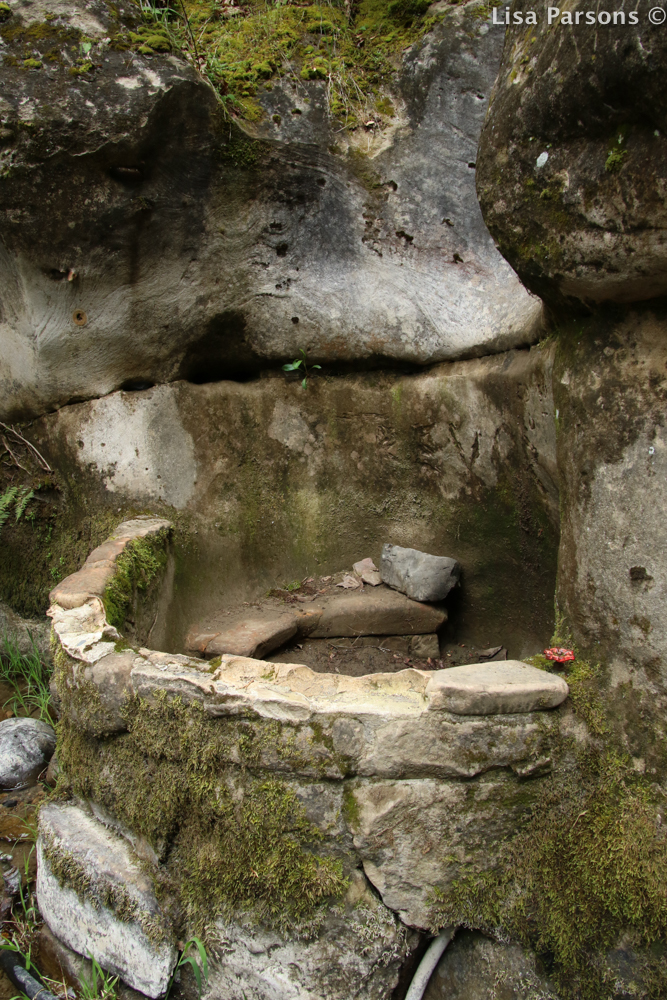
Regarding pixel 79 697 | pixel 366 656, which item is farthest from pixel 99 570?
pixel 366 656

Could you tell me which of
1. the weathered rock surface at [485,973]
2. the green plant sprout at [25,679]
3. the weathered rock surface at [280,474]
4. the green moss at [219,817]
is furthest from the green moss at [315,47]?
the weathered rock surface at [485,973]

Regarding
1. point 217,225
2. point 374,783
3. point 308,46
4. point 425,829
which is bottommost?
point 425,829

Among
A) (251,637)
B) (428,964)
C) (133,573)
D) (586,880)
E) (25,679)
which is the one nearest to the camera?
(586,880)

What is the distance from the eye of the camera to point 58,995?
242cm

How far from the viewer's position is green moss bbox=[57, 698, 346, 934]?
2125 millimetres

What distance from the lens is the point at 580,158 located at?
82.3 inches

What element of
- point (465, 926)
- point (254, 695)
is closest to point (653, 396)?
point (254, 695)

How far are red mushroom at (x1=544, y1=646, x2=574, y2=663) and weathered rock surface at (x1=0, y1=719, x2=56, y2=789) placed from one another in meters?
2.51

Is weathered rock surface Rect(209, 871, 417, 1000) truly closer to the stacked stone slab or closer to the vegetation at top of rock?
the stacked stone slab

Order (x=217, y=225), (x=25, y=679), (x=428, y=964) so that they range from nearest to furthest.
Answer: (x=428, y=964), (x=217, y=225), (x=25, y=679)

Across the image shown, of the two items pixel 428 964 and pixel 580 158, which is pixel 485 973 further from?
pixel 580 158

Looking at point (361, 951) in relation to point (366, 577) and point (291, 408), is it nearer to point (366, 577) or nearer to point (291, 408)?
point (366, 577)

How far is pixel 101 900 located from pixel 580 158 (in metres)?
2.84

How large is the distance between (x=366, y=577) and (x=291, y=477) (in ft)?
2.33
